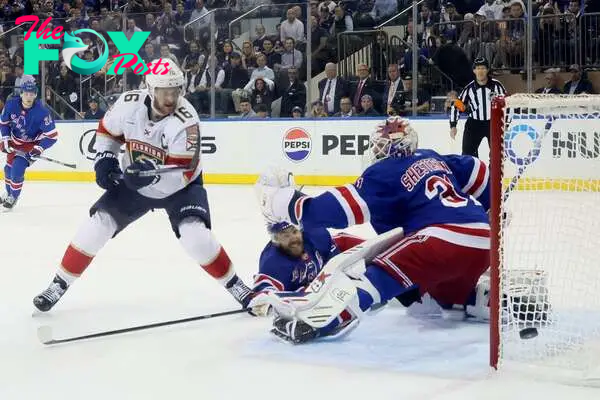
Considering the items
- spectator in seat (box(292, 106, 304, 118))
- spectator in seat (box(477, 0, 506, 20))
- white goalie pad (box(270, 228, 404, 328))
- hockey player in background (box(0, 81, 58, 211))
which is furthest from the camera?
spectator in seat (box(292, 106, 304, 118))

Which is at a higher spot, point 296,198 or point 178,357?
point 296,198

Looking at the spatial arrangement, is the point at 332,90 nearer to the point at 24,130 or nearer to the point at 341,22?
the point at 341,22

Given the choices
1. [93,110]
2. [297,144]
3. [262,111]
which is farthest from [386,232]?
[93,110]

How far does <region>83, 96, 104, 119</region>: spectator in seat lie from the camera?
36.3 feet

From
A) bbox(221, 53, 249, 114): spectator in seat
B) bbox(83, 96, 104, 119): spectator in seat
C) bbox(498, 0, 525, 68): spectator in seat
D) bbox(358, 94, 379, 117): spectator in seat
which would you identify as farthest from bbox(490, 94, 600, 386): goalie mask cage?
bbox(83, 96, 104, 119): spectator in seat

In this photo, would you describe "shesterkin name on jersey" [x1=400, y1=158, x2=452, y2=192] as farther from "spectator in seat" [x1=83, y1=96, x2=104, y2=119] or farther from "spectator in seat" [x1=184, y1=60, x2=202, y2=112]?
"spectator in seat" [x1=83, y1=96, x2=104, y2=119]

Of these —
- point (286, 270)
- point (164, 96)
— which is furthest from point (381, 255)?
point (164, 96)

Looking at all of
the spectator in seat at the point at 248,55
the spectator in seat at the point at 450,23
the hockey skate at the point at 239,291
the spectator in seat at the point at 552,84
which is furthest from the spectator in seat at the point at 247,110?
the hockey skate at the point at 239,291

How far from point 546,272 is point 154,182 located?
1.47 meters

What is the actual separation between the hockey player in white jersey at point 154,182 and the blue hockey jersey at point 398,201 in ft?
2.43

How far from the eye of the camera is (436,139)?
9.36 m

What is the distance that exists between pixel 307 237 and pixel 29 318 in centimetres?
110

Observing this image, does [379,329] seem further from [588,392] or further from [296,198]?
[588,392]

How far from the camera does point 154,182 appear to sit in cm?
365
